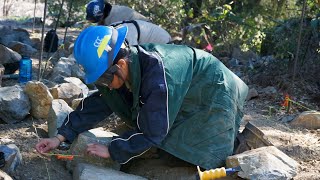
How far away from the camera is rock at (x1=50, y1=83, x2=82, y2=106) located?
4.49 m

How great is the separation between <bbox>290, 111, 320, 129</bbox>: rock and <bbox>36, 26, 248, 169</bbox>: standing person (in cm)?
132

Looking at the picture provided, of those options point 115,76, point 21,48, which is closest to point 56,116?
point 115,76

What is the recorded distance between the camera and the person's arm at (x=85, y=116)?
3396 millimetres

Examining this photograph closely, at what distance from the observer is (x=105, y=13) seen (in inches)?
196

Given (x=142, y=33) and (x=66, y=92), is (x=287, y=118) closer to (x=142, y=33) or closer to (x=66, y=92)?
(x=142, y=33)

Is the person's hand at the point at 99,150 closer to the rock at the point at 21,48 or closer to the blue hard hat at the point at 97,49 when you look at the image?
the blue hard hat at the point at 97,49

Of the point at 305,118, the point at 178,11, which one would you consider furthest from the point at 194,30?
the point at 305,118

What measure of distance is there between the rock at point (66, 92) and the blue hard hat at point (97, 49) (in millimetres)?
1709

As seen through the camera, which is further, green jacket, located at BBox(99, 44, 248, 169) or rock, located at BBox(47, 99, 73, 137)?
rock, located at BBox(47, 99, 73, 137)

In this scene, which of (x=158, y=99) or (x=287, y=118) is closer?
(x=158, y=99)

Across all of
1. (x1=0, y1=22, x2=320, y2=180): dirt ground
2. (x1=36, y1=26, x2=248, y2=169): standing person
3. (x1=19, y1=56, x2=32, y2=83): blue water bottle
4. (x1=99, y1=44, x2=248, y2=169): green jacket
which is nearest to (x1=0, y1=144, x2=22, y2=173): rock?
(x1=0, y1=22, x2=320, y2=180): dirt ground

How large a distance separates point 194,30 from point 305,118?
4.49 m

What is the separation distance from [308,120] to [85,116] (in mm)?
2186

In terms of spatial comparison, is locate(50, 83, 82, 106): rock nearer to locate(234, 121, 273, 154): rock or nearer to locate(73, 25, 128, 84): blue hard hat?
locate(234, 121, 273, 154): rock
